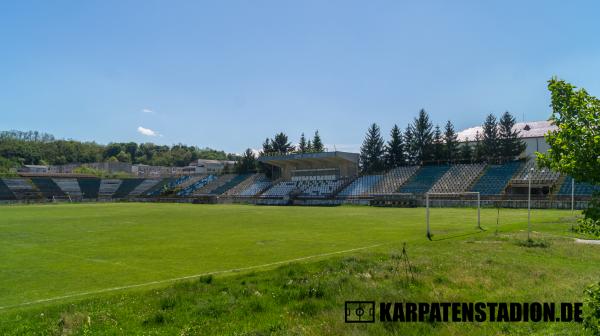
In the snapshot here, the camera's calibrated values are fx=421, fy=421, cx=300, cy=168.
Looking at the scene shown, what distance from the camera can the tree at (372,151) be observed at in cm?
7969

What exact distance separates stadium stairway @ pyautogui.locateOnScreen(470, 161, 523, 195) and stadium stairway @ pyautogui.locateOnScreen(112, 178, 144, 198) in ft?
236

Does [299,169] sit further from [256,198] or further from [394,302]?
[394,302]

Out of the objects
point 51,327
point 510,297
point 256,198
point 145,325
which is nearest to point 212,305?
point 145,325

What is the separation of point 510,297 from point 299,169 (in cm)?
7086

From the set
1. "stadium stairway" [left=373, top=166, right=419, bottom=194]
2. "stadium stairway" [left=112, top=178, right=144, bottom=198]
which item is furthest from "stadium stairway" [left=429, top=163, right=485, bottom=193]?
"stadium stairway" [left=112, top=178, right=144, bottom=198]

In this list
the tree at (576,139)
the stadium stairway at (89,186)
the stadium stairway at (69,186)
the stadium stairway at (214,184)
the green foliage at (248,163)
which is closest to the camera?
the tree at (576,139)

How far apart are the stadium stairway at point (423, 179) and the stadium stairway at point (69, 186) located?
67960 mm

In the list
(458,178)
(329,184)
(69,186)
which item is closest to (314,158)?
(329,184)

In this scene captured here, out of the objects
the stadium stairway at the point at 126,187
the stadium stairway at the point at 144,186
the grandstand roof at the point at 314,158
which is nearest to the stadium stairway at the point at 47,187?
the stadium stairway at the point at 126,187

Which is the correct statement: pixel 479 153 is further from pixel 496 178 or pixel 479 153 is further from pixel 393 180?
pixel 393 180

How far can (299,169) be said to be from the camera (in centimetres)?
7912

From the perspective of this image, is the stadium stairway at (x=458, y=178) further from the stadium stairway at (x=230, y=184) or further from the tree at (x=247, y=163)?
the tree at (x=247, y=163)

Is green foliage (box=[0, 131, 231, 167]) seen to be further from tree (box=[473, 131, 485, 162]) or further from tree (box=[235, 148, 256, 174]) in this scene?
tree (box=[473, 131, 485, 162])

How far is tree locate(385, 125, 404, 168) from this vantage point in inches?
3007
